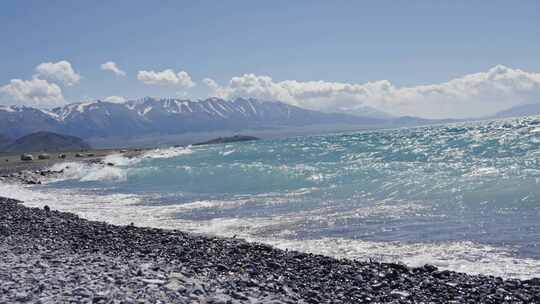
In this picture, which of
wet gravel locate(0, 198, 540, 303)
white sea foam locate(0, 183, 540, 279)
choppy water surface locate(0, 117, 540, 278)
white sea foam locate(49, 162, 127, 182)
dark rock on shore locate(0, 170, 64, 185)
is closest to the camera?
wet gravel locate(0, 198, 540, 303)

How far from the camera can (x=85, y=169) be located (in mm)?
64688

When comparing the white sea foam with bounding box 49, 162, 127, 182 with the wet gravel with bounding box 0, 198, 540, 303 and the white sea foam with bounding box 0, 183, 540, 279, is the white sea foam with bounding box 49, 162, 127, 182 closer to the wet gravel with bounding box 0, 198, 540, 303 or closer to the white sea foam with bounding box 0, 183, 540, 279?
the white sea foam with bounding box 0, 183, 540, 279

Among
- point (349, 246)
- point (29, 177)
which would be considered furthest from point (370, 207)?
point (29, 177)

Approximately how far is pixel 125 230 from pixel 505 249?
13.2 metres

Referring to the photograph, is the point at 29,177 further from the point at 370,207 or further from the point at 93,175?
the point at 370,207

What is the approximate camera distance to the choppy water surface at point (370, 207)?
1592 cm

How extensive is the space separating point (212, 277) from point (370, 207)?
14279mm

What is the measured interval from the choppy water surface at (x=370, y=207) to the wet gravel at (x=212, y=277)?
1975mm

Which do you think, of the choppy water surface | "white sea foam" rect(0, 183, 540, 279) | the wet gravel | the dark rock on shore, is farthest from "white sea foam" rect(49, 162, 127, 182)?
the wet gravel

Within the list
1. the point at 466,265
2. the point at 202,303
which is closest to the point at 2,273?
the point at 202,303

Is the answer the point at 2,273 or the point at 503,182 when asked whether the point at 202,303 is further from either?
the point at 503,182

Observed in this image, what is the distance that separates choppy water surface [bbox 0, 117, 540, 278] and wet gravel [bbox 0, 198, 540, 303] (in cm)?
198

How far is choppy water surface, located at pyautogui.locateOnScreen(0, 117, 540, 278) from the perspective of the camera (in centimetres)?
1592

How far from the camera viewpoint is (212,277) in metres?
11.6
